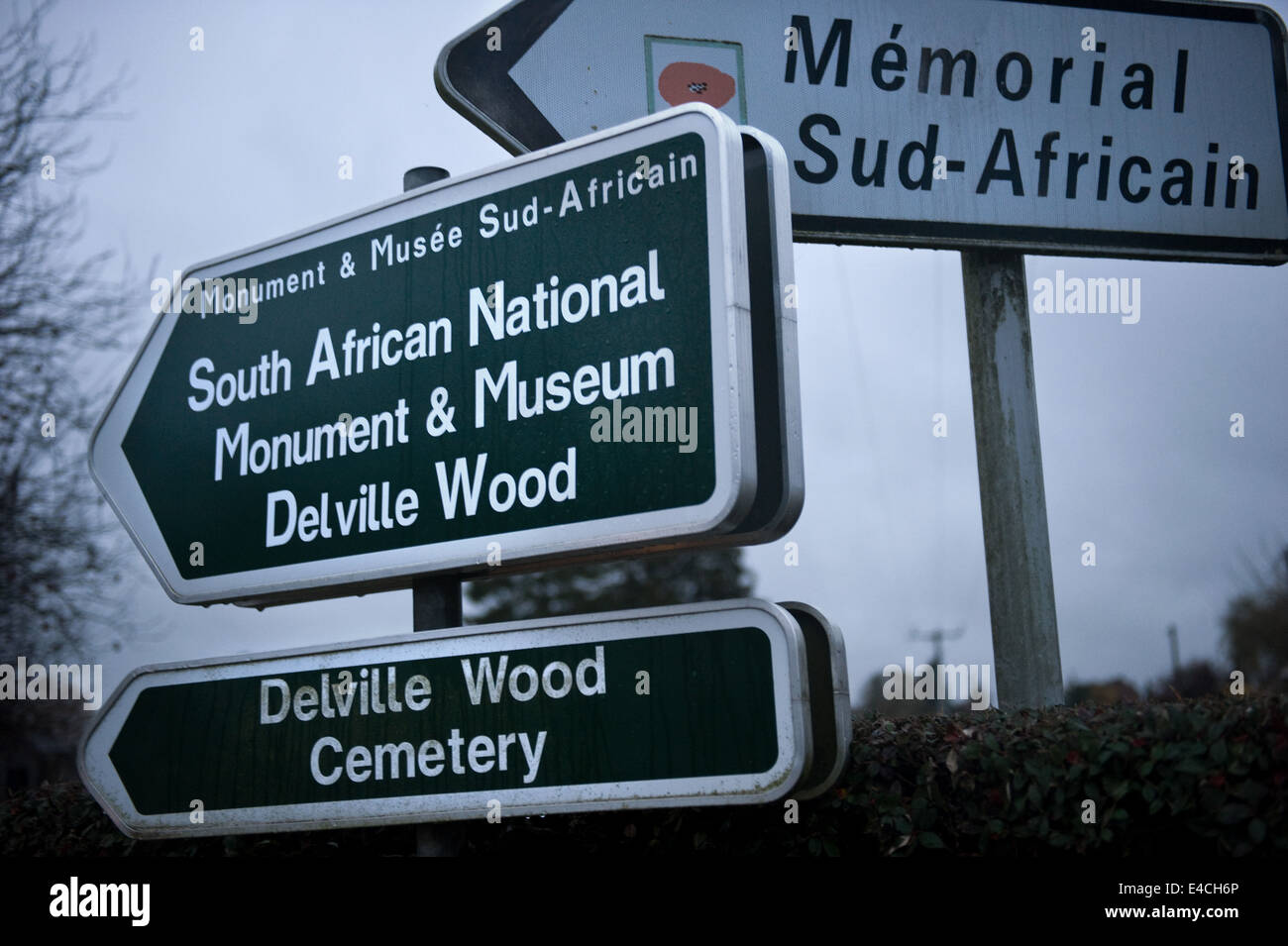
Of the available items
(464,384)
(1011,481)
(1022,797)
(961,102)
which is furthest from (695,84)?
(1022,797)

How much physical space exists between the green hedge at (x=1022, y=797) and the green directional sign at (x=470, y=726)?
0.31 meters

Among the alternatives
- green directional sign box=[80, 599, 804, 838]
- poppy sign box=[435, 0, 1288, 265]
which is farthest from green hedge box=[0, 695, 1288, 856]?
poppy sign box=[435, 0, 1288, 265]

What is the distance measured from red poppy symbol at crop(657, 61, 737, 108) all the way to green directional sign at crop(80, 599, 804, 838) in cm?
202

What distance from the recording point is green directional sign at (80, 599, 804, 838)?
108 inches

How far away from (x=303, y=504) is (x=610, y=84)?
1762 millimetres

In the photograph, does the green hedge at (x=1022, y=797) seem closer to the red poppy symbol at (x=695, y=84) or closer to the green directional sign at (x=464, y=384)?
the green directional sign at (x=464, y=384)

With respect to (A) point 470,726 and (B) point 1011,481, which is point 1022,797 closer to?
(A) point 470,726

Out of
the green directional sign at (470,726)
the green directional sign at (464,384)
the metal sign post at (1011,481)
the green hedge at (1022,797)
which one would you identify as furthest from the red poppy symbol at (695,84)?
the green hedge at (1022,797)

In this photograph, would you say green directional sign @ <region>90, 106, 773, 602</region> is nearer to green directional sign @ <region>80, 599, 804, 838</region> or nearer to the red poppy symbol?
green directional sign @ <region>80, 599, 804, 838</region>

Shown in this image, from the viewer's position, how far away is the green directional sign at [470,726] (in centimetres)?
273

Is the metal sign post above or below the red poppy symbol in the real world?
below

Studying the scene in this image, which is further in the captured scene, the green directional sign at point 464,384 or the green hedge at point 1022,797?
the green directional sign at point 464,384
